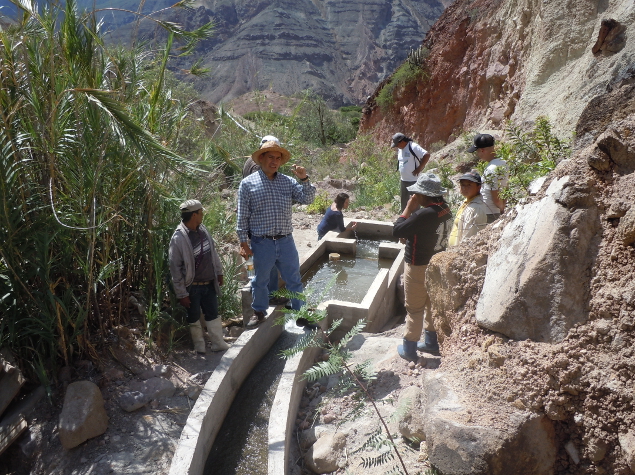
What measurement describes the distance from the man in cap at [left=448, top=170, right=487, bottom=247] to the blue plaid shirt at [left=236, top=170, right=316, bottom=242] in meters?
1.28

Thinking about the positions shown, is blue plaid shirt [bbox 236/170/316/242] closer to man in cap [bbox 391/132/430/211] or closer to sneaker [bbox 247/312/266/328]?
sneaker [bbox 247/312/266/328]

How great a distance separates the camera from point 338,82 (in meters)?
63.5

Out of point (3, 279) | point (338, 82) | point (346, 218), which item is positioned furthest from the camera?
point (338, 82)

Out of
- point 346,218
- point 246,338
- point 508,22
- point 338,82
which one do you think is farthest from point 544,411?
point 338,82

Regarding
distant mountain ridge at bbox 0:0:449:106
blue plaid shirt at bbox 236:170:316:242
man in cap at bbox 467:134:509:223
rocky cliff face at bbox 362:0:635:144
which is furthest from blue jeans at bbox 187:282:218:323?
distant mountain ridge at bbox 0:0:449:106

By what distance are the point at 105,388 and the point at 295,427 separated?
145 centimetres

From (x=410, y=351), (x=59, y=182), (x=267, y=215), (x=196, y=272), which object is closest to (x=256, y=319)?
(x=196, y=272)

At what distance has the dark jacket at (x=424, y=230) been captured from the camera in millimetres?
3420

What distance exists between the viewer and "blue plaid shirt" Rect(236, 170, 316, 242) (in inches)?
154

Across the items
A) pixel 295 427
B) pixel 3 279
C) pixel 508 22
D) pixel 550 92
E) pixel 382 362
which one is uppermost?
pixel 508 22

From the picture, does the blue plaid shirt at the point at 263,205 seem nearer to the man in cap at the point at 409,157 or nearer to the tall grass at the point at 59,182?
the tall grass at the point at 59,182

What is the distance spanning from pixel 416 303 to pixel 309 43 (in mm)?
69685

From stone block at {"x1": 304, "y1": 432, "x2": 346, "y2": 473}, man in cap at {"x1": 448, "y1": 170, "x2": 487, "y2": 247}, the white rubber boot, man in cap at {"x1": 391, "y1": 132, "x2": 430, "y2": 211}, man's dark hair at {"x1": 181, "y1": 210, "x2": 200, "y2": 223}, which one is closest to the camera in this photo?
stone block at {"x1": 304, "y1": 432, "x2": 346, "y2": 473}

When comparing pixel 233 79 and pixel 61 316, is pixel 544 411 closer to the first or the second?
pixel 61 316
